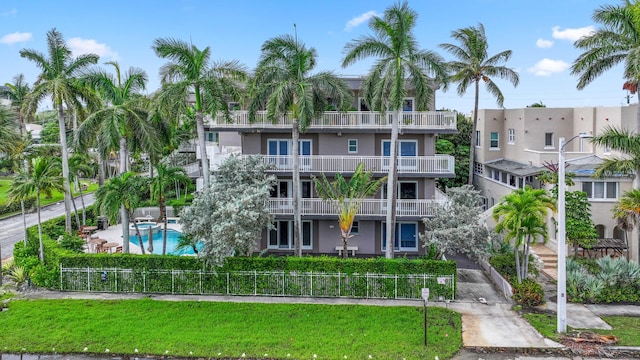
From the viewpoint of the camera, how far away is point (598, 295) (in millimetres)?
17938

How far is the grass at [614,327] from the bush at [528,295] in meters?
1.02

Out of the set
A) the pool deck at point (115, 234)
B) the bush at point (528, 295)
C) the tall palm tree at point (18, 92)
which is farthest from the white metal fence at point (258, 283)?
the tall palm tree at point (18, 92)

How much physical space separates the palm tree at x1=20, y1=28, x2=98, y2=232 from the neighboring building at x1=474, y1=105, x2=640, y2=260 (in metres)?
26.4

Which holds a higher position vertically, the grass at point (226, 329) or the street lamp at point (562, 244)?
the street lamp at point (562, 244)

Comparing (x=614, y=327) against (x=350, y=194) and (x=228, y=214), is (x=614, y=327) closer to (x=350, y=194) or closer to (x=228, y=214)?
(x=350, y=194)

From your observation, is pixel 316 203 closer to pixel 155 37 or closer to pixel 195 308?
pixel 195 308

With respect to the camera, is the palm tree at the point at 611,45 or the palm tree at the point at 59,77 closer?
the palm tree at the point at 611,45

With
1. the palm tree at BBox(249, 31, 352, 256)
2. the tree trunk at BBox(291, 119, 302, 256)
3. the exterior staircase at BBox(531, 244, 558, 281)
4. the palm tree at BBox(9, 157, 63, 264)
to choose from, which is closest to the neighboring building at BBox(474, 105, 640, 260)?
the exterior staircase at BBox(531, 244, 558, 281)

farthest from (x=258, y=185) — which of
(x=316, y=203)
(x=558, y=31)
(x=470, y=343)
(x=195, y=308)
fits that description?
(x=558, y=31)

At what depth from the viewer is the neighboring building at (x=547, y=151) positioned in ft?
77.6

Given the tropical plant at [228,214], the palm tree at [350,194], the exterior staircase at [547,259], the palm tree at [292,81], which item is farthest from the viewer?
the exterior staircase at [547,259]

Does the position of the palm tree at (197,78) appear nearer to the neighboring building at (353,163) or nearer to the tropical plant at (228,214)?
the tropical plant at (228,214)

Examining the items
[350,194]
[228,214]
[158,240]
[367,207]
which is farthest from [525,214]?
[158,240]

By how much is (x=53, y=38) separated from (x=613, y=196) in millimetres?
31582
